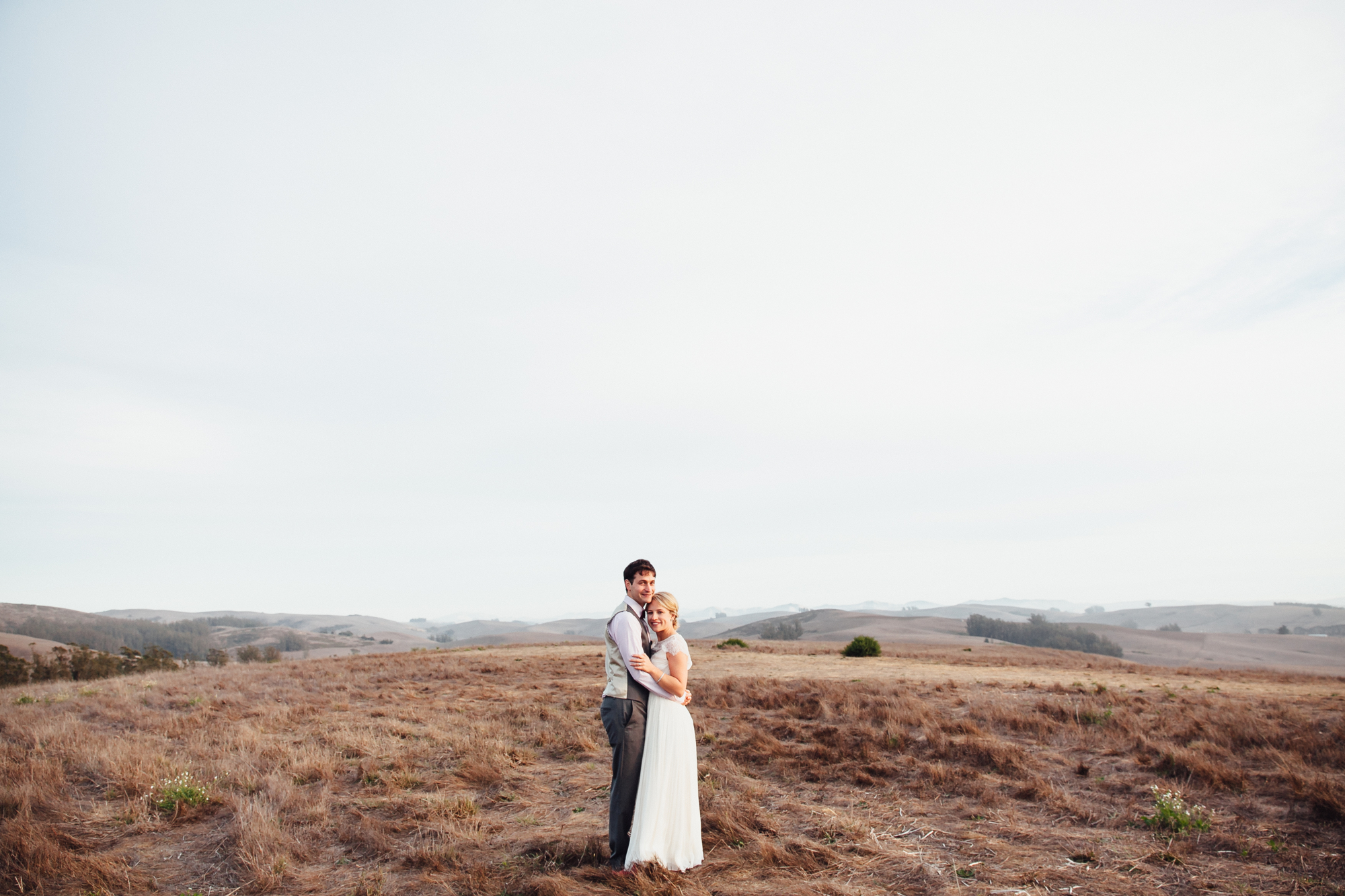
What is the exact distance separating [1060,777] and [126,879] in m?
11.3

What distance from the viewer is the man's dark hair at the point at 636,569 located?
18.6 feet

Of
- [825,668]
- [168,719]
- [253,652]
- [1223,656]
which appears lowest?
[1223,656]

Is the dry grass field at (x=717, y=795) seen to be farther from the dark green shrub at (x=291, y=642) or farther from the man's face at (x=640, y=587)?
the dark green shrub at (x=291, y=642)

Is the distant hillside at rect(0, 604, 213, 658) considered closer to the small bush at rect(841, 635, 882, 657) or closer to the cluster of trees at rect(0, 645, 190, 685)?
the cluster of trees at rect(0, 645, 190, 685)

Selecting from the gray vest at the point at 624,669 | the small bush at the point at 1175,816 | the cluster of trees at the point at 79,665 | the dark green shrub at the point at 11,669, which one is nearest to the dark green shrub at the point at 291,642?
the cluster of trees at the point at 79,665

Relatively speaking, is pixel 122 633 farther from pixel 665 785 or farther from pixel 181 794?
pixel 665 785

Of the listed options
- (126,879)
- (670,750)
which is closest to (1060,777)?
(670,750)

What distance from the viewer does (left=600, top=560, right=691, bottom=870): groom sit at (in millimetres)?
5551

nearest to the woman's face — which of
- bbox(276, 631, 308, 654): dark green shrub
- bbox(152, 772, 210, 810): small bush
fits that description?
bbox(152, 772, 210, 810): small bush

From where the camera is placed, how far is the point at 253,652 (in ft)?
211

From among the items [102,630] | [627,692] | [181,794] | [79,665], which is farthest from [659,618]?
[102,630]

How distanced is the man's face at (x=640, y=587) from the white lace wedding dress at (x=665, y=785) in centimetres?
46

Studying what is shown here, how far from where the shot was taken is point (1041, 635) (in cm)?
12794

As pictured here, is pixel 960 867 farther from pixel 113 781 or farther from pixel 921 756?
pixel 113 781
